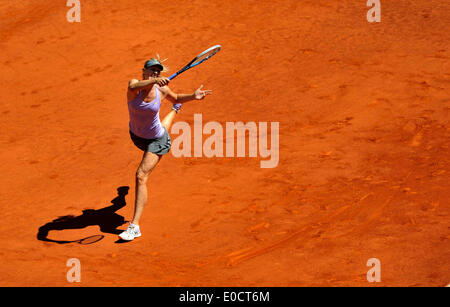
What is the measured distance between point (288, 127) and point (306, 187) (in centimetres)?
203

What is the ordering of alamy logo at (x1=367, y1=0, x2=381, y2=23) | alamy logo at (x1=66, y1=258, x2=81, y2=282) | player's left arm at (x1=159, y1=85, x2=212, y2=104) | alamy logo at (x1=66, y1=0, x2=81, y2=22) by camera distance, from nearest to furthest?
alamy logo at (x1=66, y1=258, x2=81, y2=282) < player's left arm at (x1=159, y1=85, x2=212, y2=104) < alamy logo at (x1=367, y1=0, x2=381, y2=23) < alamy logo at (x1=66, y1=0, x2=81, y2=22)

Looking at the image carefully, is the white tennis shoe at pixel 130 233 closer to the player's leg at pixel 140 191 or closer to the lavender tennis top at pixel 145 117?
the player's leg at pixel 140 191

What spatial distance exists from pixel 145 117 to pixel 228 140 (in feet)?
9.82

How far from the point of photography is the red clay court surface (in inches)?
258

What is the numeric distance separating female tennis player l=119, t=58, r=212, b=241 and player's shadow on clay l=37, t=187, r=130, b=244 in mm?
524

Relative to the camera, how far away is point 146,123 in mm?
6883

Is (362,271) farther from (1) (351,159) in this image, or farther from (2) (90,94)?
(2) (90,94)

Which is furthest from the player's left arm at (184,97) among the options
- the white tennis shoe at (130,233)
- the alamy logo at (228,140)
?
the alamy logo at (228,140)

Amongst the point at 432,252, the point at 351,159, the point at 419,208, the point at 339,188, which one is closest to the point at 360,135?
the point at 351,159

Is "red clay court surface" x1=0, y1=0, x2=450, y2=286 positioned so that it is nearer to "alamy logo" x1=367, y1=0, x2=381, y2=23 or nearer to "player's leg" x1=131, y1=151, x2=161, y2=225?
"alamy logo" x1=367, y1=0, x2=381, y2=23

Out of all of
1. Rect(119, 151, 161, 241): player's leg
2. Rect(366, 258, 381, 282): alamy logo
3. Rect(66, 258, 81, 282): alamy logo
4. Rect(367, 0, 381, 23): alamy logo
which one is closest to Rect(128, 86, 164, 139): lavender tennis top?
Rect(119, 151, 161, 241): player's leg

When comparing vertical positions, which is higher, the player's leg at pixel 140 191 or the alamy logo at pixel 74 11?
the alamy logo at pixel 74 11

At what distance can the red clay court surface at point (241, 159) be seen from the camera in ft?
21.5

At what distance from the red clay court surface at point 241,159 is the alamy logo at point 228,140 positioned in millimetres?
182
